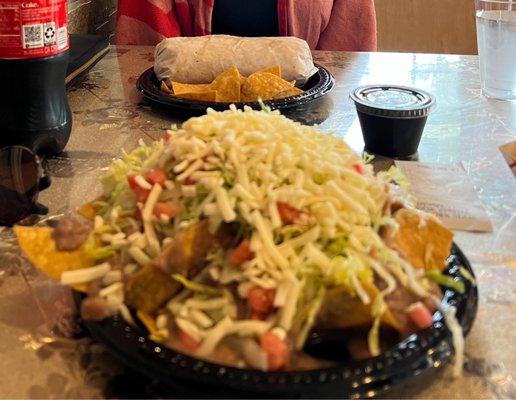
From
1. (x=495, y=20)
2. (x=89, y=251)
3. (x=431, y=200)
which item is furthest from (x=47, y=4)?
(x=495, y=20)

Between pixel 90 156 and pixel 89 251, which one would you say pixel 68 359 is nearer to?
pixel 89 251

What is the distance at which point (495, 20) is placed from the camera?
1480 mm

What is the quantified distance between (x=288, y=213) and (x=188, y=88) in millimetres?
840

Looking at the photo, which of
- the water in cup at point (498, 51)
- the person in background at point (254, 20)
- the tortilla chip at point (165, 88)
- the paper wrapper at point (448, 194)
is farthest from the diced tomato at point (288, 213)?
the person in background at point (254, 20)

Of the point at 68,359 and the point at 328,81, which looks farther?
the point at 328,81

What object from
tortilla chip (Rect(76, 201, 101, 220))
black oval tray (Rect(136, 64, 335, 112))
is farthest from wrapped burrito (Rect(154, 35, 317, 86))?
tortilla chip (Rect(76, 201, 101, 220))

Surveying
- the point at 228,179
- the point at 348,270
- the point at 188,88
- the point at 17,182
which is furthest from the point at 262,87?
the point at 348,270

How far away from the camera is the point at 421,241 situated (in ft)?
2.49

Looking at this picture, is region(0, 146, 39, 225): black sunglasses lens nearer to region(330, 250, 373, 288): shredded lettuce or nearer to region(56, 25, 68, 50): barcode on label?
region(56, 25, 68, 50): barcode on label

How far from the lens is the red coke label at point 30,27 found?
1.00m

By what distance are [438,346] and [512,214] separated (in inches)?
19.0

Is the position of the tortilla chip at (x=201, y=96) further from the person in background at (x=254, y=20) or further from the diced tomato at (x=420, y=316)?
the diced tomato at (x=420, y=316)

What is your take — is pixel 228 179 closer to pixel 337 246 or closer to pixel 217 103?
pixel 337 246

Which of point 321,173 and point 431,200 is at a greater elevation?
point 321,173
